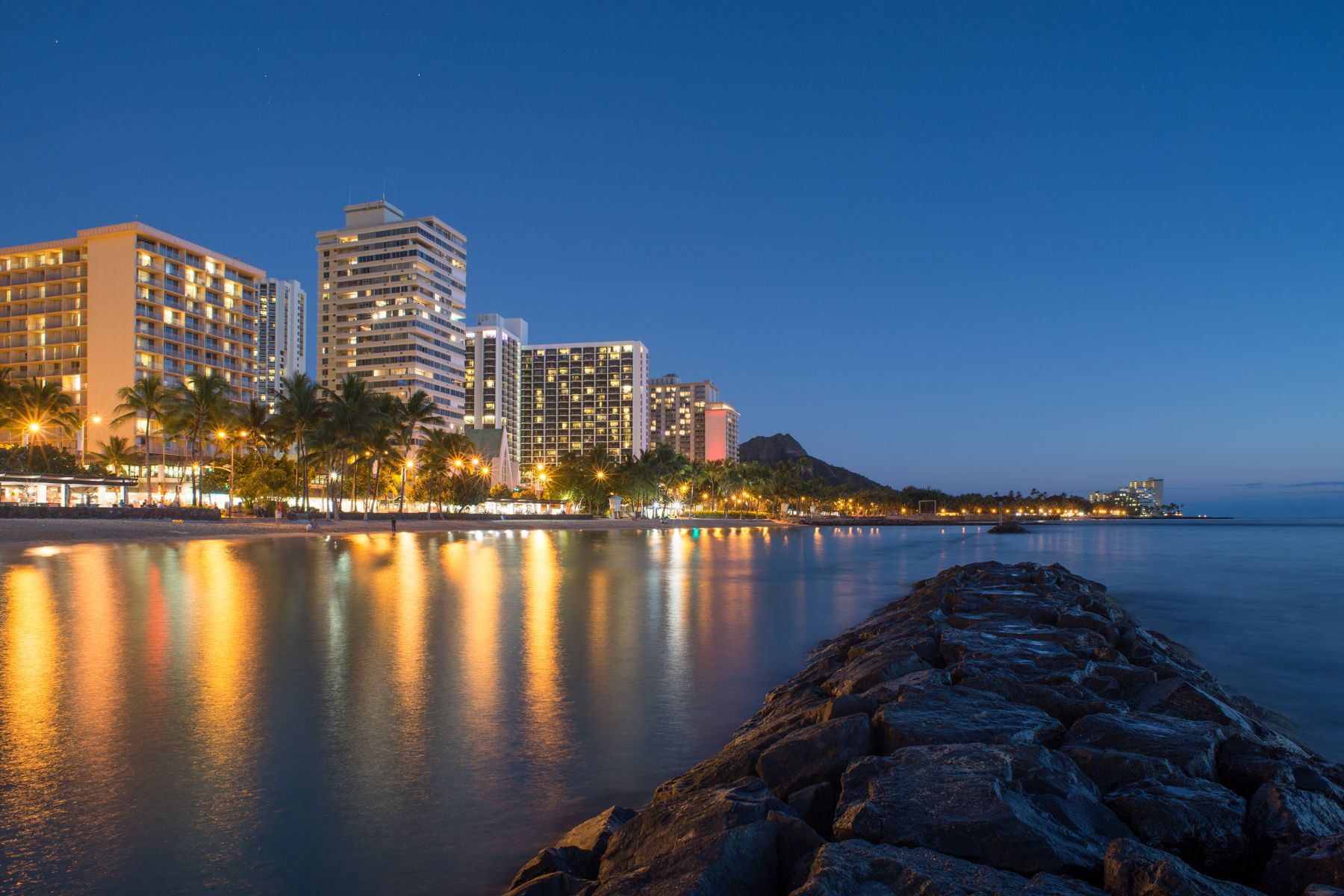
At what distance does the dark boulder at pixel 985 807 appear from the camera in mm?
4562

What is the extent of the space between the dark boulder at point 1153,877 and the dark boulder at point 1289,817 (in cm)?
105

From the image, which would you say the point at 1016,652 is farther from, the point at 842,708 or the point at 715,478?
the point at 715,478

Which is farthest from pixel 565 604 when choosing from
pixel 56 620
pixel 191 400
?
pixel 191 400

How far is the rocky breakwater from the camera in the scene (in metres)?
4.30

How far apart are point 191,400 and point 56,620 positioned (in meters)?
68.3

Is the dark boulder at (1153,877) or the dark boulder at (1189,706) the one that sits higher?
the dark boulder at (1153,877)

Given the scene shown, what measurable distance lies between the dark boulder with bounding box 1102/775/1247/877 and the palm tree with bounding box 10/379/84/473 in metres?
90.8

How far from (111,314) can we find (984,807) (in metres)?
133

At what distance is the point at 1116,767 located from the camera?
603 centimetres

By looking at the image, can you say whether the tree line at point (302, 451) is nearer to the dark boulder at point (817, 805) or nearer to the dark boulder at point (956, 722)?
the dark boulder at point (956, 722)

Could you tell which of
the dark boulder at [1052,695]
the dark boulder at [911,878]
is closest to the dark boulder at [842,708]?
the dark boulder at [1052,695]

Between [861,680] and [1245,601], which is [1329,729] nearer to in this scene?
[861,680]

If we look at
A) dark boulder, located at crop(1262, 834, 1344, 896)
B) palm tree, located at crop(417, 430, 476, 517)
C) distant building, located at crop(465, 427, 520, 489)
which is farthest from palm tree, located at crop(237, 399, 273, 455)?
dark boulder, located at crop(1262, 834, 1344, 896)

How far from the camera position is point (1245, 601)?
27281 millimetres
